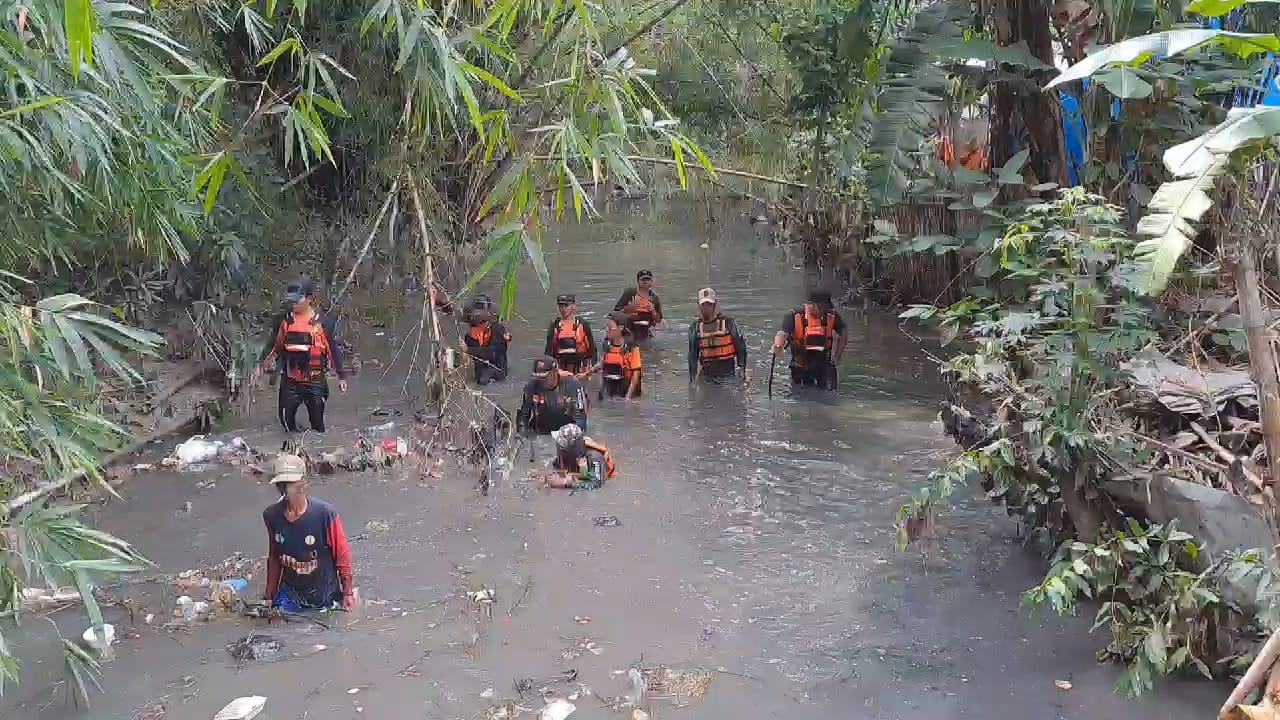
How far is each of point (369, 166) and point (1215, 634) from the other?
8777 mm

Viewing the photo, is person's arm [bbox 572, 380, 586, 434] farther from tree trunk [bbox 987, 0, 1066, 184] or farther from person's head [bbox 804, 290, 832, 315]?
tree trunk [bbox 987, 0, 1066, 184]

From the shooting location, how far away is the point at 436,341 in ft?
29.7

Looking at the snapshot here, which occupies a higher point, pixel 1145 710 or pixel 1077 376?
pixel 1077 376

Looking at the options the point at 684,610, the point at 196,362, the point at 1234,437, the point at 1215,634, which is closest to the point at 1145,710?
the point at 1215,634

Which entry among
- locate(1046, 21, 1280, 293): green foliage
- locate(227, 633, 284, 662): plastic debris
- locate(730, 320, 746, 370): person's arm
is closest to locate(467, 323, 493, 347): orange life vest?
locate(730, 320, 746, 370): person's arm

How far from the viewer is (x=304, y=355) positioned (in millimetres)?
9797

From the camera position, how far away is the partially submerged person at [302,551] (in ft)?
20.7

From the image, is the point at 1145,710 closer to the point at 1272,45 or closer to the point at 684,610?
the point at 684,610

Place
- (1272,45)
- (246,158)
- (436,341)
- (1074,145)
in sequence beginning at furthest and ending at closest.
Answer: (246,158), (436,341), (1074,145), (1272,45)

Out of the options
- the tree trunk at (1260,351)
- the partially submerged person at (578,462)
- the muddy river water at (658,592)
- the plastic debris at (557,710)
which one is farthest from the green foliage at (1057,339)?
the partially submerged person at (578,462)

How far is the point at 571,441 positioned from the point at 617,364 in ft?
8.92

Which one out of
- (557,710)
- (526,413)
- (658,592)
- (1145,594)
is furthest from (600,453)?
(1145,594)

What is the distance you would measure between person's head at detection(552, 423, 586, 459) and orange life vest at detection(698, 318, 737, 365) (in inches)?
131

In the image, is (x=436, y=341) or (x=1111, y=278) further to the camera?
(x=436, y=341)
